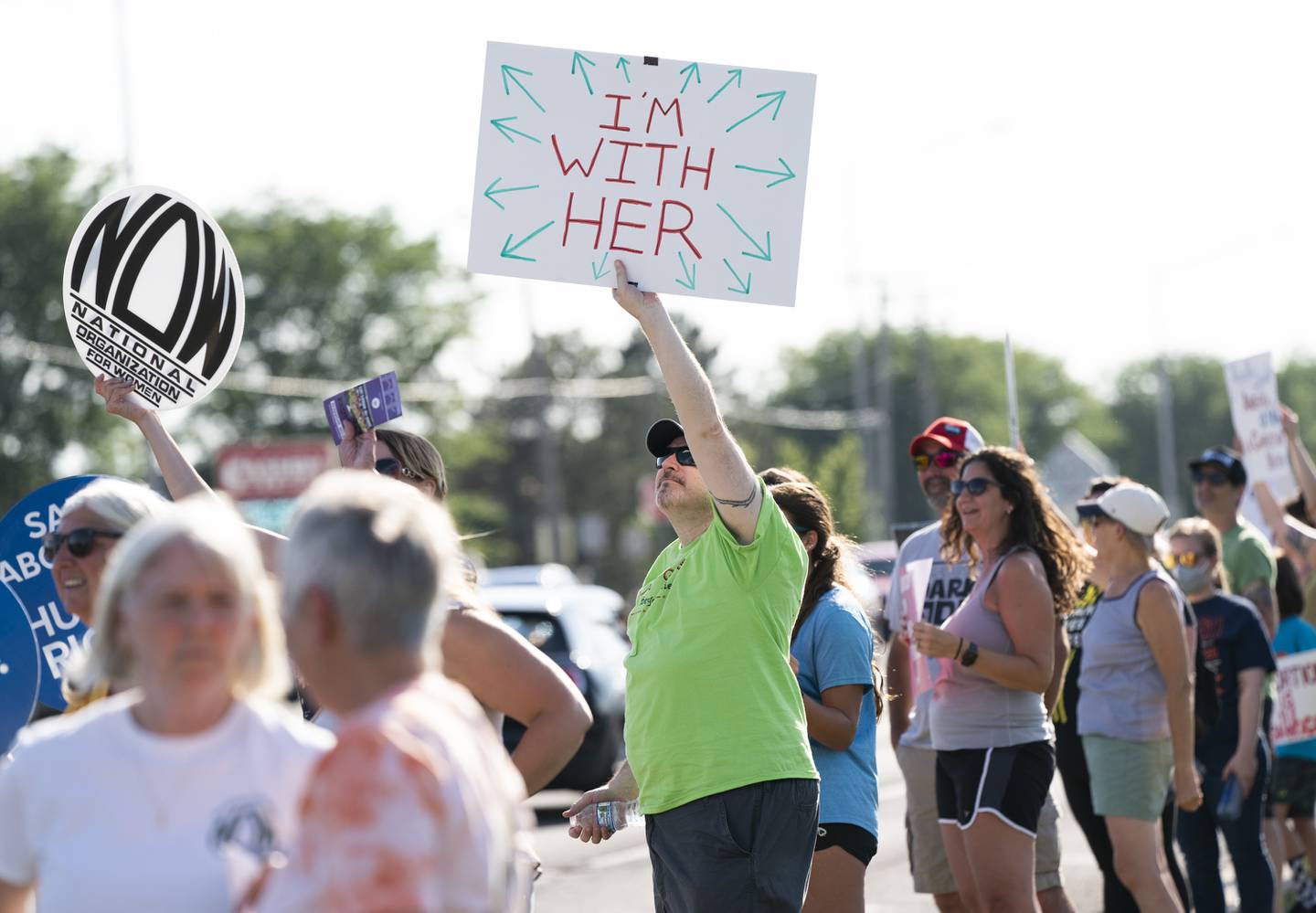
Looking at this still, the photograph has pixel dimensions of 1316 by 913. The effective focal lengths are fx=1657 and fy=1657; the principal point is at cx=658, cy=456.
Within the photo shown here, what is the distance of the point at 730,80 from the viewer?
4488 millimetres

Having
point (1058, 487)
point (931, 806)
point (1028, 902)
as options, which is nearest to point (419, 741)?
point (1028, 902)

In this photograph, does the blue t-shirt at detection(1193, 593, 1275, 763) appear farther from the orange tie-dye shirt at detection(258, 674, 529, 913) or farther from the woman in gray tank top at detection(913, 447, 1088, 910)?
the orange tie-dye shirt at detection(258, 674, 529, 913)

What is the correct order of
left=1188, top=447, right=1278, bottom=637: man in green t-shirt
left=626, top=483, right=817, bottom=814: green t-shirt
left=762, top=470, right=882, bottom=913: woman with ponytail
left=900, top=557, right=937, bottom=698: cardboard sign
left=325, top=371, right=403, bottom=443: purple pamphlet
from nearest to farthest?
1. left=626, top=483, right=817, bottom=814: green t-shirt
2. left=325, top=371, right=403, bottom=443: purple pamphlet
3. left=762, top=470, right=882, bottom=913: woman with ponytail
4. left=900, top=557, right=937, bottom=698: cardboard sign
5. left=1188, top=447, right=1278, bottom=637: man in green t-shirt

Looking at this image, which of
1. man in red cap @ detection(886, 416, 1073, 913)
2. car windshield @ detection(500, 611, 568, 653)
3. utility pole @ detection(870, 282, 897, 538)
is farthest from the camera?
utility pole @ detection(870, 282, 897, 538)

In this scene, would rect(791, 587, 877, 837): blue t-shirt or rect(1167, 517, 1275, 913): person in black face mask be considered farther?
rect(1167, 517, 1275, 913): person in black face mask

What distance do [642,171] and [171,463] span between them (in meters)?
1.46

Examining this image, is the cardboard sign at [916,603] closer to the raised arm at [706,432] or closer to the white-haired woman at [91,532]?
the raised arm at [706,432]

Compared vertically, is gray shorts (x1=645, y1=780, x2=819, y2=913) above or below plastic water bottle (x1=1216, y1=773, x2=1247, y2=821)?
above

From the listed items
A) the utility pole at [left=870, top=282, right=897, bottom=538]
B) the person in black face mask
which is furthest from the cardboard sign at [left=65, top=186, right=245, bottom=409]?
the utility pole at [left=870, top=282, right=897, bottom=538]

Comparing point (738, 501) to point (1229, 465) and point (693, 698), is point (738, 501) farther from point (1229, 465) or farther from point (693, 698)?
point (1229, 465)

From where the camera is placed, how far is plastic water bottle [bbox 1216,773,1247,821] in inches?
272

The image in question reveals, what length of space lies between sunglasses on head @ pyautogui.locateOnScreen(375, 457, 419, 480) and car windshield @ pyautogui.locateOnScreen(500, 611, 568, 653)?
27.0 feet

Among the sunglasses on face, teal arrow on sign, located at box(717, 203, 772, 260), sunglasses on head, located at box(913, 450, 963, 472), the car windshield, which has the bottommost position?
the car windshield

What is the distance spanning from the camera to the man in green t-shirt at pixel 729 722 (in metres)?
4.06
